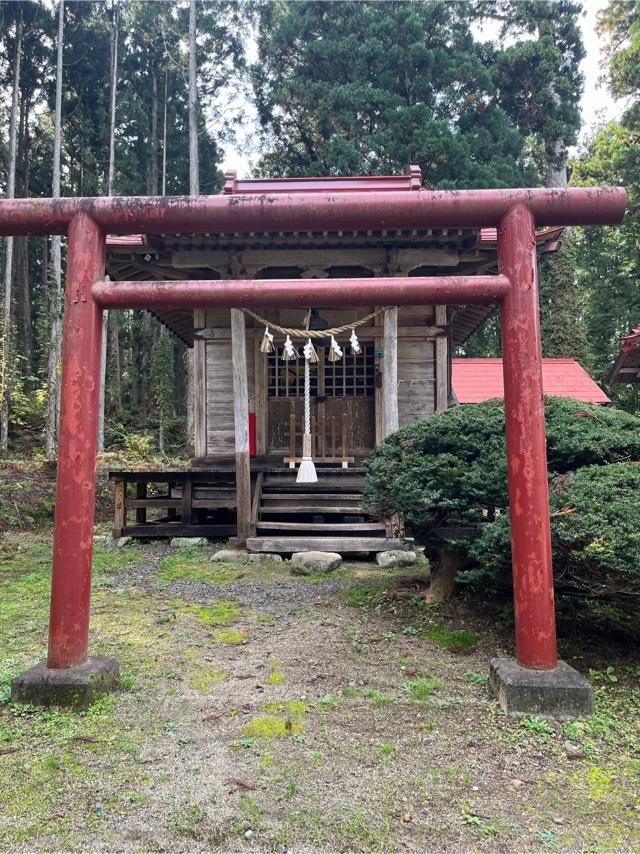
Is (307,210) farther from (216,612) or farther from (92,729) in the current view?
(216,612)

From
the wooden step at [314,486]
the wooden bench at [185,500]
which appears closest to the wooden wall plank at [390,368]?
the wooden step at [314,486]

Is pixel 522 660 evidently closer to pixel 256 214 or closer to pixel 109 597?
pixel 256 214

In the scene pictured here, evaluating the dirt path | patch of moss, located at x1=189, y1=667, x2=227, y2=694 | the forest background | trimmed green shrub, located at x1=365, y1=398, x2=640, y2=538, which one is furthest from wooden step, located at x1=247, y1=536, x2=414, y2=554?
the forest background

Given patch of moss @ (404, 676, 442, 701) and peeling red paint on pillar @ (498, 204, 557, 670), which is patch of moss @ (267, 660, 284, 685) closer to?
patch of moss @ (404, 676, 442, 701)

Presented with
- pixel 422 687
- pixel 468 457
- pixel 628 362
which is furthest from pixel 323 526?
pixel 628 362

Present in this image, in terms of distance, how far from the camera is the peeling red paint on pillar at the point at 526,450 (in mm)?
3111

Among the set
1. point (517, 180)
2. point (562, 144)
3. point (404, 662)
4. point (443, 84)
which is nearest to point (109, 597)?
point (404, 662)

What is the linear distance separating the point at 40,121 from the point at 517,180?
1944cm

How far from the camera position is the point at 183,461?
767 inches

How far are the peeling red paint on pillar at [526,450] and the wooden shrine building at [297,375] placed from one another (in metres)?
4.26

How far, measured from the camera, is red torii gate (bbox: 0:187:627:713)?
10.3 feet

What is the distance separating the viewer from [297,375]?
30.7 feet

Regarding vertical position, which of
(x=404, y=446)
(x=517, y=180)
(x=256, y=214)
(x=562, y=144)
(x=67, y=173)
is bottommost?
(x=404, y=446)

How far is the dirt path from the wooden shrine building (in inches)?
136
